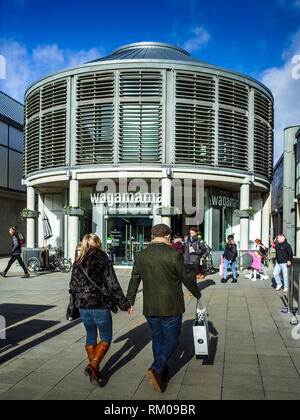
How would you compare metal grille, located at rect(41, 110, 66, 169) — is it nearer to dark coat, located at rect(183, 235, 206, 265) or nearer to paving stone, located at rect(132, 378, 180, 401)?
dark coat, located at rect(183, 235, 206, 265)

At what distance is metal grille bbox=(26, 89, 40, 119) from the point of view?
20656 millimetres

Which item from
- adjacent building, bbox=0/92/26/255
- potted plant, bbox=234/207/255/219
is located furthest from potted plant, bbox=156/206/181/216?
adjacent building, bbox=0/92/26/255

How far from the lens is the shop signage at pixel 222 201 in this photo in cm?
2070

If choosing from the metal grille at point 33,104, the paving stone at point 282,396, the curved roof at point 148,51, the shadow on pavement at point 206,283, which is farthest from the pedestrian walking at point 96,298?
the metal grille at point 33,104

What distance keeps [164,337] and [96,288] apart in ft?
3.28

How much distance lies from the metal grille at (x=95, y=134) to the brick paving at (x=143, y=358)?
9.63 m

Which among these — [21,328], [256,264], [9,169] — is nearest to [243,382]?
[21,328]

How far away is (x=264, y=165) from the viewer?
69.0 feet

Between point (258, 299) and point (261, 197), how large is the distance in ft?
43.5

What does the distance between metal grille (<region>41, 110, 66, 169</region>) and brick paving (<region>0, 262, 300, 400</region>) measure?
10.4 m

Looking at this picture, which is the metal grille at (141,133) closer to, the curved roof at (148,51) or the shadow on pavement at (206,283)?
the curved roof at (148,51)
